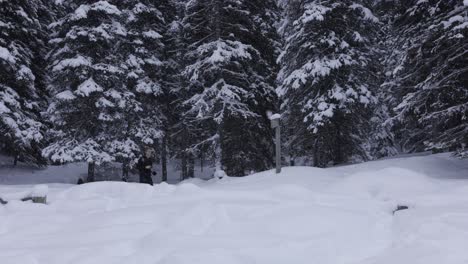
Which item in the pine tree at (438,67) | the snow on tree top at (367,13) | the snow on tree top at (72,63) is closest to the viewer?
the pine tree at (438,67)

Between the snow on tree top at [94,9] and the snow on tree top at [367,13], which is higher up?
the snow on tree top at [94,9]

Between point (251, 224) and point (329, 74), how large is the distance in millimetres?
10104

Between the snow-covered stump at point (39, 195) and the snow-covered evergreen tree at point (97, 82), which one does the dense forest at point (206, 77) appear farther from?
the snow-covered stump at point (39, 195)

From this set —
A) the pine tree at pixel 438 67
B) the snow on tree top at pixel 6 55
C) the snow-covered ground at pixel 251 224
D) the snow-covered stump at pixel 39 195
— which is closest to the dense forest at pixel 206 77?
the snow on tree top at pixel 6 55

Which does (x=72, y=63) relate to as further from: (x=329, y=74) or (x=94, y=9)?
(x=329, y=74)

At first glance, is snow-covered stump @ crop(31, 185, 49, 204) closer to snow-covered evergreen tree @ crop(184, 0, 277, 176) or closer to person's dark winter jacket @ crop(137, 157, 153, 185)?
person's dark winter jacket @ crop(137, 157, 153, 185)

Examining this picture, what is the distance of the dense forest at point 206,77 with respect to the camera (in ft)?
54.6

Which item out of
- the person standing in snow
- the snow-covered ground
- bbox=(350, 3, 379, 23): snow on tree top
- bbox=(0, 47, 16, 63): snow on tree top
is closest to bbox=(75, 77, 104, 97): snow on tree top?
bbox=(0, 47, 16, 63): snow on tree top

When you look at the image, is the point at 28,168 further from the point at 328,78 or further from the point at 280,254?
the point at 280,254

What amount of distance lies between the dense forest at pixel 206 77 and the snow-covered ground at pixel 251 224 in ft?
19.0

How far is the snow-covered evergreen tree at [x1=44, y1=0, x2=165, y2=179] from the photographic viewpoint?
1786 centimetres

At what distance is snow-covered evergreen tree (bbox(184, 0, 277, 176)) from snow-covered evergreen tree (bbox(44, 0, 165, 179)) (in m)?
2.33

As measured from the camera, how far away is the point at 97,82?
60.6ft

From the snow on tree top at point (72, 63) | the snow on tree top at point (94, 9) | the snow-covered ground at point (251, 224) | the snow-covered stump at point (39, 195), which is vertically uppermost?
the snow on tree top at point (94, 9)
